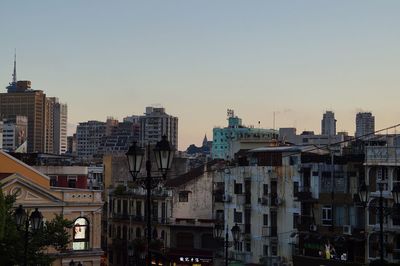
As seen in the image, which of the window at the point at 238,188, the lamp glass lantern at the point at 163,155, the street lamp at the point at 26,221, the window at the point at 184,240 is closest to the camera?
the lamp glass lantern at the point at 163,155

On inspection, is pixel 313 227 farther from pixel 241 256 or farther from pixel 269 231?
pixel 241 256

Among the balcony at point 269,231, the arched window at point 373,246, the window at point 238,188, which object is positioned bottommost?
the arched window at point 373,246

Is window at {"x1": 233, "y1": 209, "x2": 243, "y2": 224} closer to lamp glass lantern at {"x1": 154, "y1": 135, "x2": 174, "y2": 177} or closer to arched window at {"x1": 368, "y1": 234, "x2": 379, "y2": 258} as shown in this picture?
arched window at {"x1": 368, "y1": 234, "x2": 379, "y2": 258}

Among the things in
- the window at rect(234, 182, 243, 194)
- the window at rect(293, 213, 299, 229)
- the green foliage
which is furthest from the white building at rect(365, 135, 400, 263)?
the green foliage

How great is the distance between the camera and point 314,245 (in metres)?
52.6

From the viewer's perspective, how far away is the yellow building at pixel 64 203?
179 feet

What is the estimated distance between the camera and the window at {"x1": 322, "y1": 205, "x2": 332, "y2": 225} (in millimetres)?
51844

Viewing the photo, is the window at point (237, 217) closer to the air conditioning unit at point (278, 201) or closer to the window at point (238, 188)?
the window at point (238, 188)

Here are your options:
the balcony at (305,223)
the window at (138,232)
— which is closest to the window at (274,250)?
the balcony at (305,223)

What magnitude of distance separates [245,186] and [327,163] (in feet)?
27.5

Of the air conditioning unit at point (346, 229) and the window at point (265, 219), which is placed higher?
the window at point (265, 219)

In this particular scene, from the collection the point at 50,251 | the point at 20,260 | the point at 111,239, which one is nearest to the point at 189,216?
the point at 111,239

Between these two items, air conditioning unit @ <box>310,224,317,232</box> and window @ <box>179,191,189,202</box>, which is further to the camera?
window @ <box>179,191,189,202</box>

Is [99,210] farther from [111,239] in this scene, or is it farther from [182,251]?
[111,239]
